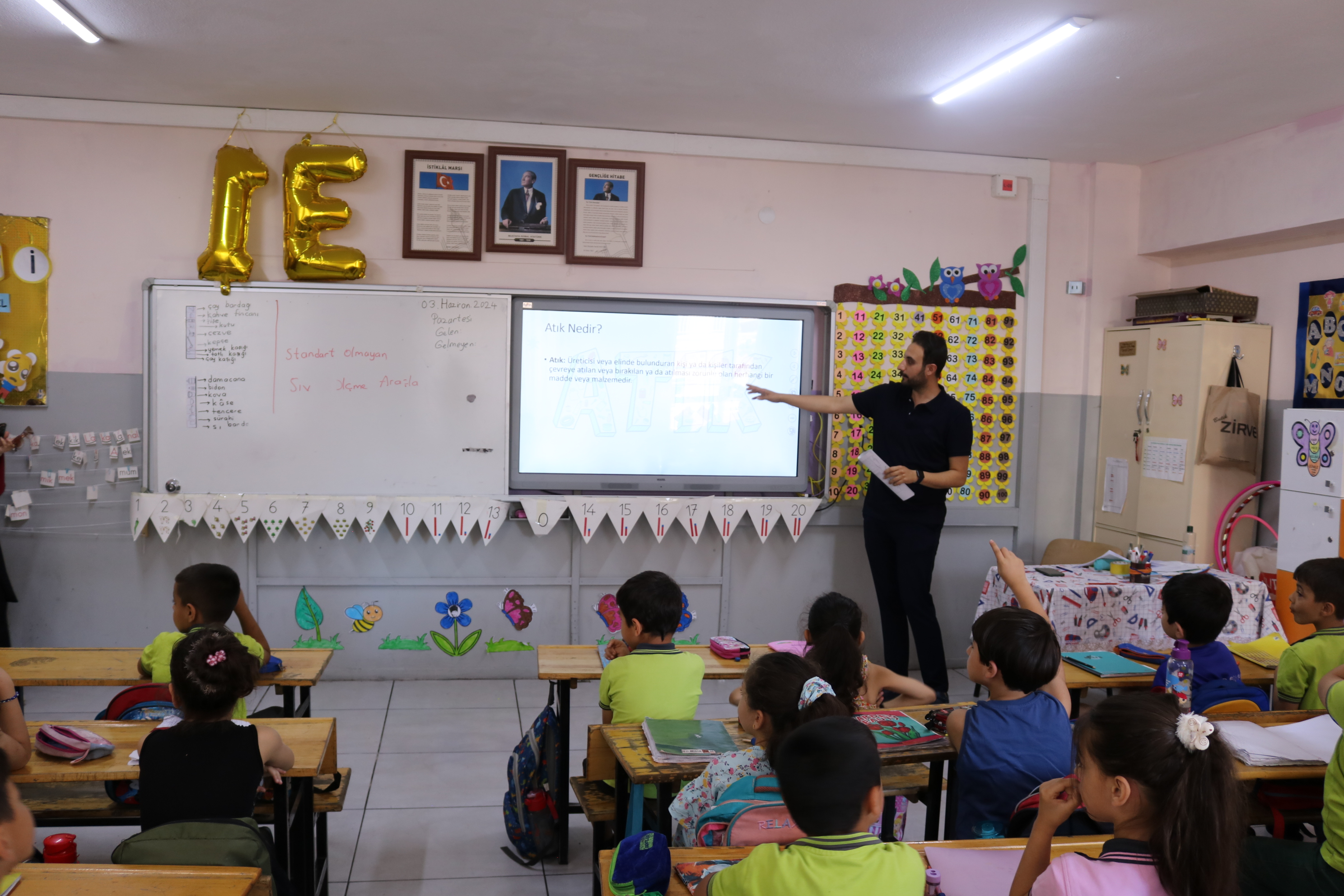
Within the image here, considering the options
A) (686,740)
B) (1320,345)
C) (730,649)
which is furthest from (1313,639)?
(1320,345)

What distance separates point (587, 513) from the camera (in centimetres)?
440

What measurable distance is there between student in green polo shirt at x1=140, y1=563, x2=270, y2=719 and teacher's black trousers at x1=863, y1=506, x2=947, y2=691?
2544 millimetres

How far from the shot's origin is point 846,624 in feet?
Result: 8.25

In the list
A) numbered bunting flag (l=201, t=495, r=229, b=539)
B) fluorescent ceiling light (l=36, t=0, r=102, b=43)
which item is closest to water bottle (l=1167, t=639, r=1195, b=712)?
numbered bunting flag (l=201, t=495, r=229, b=539)

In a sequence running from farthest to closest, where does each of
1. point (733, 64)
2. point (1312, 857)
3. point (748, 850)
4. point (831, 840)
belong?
point (733, 64) → point (1312, 857) → point (748, 850) → point (831, 840)

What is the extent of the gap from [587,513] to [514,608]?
589mm

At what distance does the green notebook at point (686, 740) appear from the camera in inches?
78.9

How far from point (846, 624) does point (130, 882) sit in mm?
1692

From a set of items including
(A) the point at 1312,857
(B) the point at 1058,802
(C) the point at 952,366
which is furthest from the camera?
(C) the point at 952,366

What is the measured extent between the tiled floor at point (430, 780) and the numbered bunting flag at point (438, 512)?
743mm

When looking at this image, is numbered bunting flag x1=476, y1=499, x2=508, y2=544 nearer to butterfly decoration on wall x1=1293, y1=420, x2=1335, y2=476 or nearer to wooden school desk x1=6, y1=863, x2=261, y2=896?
wooden school desk x1=6, y1=863, x2=261, y2=896

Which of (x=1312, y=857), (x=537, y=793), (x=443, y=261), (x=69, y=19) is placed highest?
(x=69, y=19)

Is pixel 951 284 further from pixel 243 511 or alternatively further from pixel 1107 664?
pixel 243 511

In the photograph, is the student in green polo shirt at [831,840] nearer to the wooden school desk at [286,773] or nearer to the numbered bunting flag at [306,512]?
the wooden school desk at [286,773]
